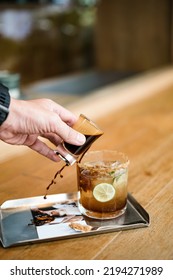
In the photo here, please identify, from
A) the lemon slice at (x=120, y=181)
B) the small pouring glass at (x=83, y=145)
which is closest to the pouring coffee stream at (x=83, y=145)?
the small pouring glass at (x=83, y=145)

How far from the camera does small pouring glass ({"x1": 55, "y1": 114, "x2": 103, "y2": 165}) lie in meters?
0.98

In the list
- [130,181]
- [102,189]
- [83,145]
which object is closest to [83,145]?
[83,145]

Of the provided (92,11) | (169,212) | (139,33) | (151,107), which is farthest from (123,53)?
Answer: (169,212)

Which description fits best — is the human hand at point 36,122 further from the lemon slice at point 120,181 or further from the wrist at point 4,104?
the lemon slice at point 120,181

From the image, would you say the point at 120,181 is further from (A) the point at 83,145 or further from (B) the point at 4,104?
(B) the point at 4,104

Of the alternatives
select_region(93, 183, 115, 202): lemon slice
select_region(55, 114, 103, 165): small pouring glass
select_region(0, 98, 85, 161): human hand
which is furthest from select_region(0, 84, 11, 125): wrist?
select_region(93, 183, 115, 202): lemon slice

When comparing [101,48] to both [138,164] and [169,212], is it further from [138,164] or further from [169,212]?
[169,212]

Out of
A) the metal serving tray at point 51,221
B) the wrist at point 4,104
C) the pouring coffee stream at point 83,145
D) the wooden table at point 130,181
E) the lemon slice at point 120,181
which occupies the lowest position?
the wooden table at point 130,181

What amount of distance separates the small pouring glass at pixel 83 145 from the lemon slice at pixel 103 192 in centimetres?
9

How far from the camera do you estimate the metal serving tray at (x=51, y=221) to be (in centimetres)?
93

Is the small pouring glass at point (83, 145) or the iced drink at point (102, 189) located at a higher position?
the small pouring glass at point (83, 145)

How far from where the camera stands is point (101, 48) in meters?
4.92

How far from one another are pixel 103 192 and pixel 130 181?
1.03 feet

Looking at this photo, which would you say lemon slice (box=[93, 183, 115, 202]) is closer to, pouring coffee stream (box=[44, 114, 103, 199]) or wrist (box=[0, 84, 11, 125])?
pouring coffee stream (box=[44, 114, 103, 199])
